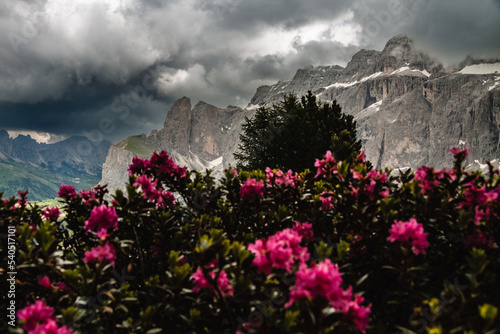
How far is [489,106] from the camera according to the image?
117500mm

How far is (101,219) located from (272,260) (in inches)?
63.4

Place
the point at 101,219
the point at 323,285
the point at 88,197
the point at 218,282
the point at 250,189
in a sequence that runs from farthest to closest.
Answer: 1. the point at 88,197
2. the point at 250,189
3. the point at 101,219
4. the point at 218,282
5. the point at 323,285

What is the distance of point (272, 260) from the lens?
174 centimetres

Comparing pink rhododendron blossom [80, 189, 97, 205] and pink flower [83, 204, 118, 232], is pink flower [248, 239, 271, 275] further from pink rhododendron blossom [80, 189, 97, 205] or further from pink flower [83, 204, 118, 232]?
pink rhododendron blossom [80, 189, 97, 205]

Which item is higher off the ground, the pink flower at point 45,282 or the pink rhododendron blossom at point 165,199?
the pink rhododendron blossom at point 165,199

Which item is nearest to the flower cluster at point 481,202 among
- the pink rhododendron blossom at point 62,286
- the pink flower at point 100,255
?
the pink flower at point 100,255

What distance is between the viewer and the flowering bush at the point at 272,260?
172 cm

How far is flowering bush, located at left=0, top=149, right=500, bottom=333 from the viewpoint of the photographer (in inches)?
67.8

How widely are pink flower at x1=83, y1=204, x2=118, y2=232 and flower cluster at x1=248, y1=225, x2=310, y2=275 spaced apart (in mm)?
1385

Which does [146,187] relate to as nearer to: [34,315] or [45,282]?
[45,282]

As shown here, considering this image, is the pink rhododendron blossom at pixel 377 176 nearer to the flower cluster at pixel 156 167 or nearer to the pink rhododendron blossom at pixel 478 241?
the pink rhododendron blossom at pixel 478 241

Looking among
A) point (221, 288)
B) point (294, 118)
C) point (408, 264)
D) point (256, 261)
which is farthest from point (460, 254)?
point (294, 118)

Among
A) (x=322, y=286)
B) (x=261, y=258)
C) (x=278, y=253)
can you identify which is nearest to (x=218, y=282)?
(x=261, y=258)

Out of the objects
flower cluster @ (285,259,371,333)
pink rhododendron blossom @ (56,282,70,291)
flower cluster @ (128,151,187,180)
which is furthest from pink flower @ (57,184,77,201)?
flower cluster @ (285,259,371,333)
